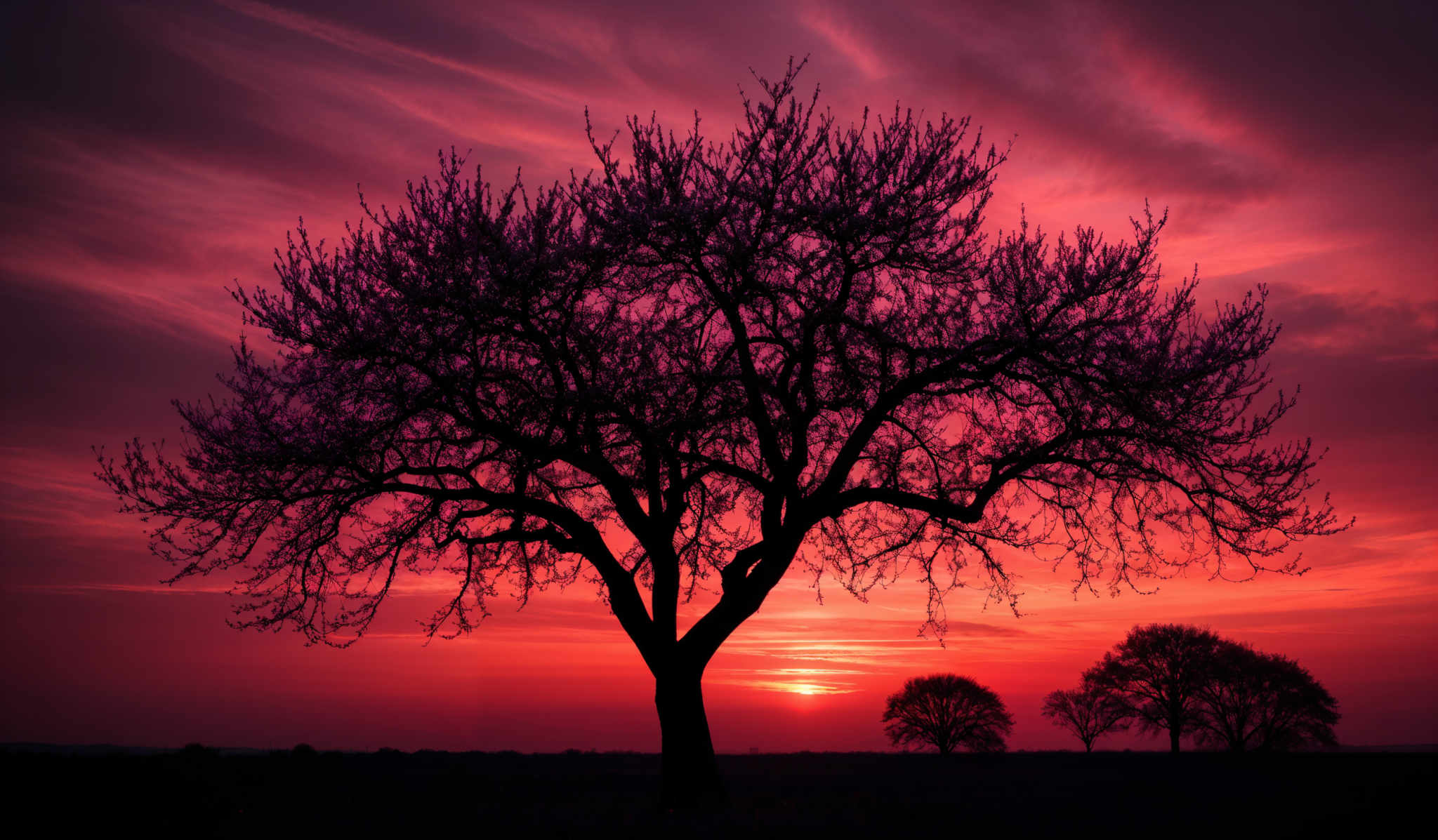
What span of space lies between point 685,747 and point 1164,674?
30137mm

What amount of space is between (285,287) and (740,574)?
8667 millimetres

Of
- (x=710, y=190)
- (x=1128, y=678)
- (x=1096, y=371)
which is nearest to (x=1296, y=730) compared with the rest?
(x=1128, y=678)

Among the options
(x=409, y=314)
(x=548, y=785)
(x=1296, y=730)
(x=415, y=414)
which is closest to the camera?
(x=409, y=314)

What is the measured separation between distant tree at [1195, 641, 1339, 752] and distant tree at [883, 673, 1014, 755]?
8146mm

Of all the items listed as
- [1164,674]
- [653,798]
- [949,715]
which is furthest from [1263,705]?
[653,798]

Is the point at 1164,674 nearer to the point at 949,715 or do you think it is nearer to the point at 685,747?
the point at 949,715

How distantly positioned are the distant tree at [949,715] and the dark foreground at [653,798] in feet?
58.5

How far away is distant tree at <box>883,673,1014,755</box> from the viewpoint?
Result: 38.3 m

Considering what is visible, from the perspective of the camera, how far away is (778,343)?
601 inches

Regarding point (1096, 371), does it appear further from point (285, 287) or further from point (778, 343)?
point (285, 287)

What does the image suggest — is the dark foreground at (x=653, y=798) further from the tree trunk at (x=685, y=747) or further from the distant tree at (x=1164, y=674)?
the distant tree at (x=1164, y=674)

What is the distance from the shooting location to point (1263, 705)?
37219 millimetres

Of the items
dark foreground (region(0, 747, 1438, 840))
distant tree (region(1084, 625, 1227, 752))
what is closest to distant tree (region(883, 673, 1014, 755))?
distant tree (region(1084, 625, 1227, 752))

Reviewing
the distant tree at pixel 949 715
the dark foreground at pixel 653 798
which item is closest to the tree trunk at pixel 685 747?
the dark foreground at pixel 653 798
